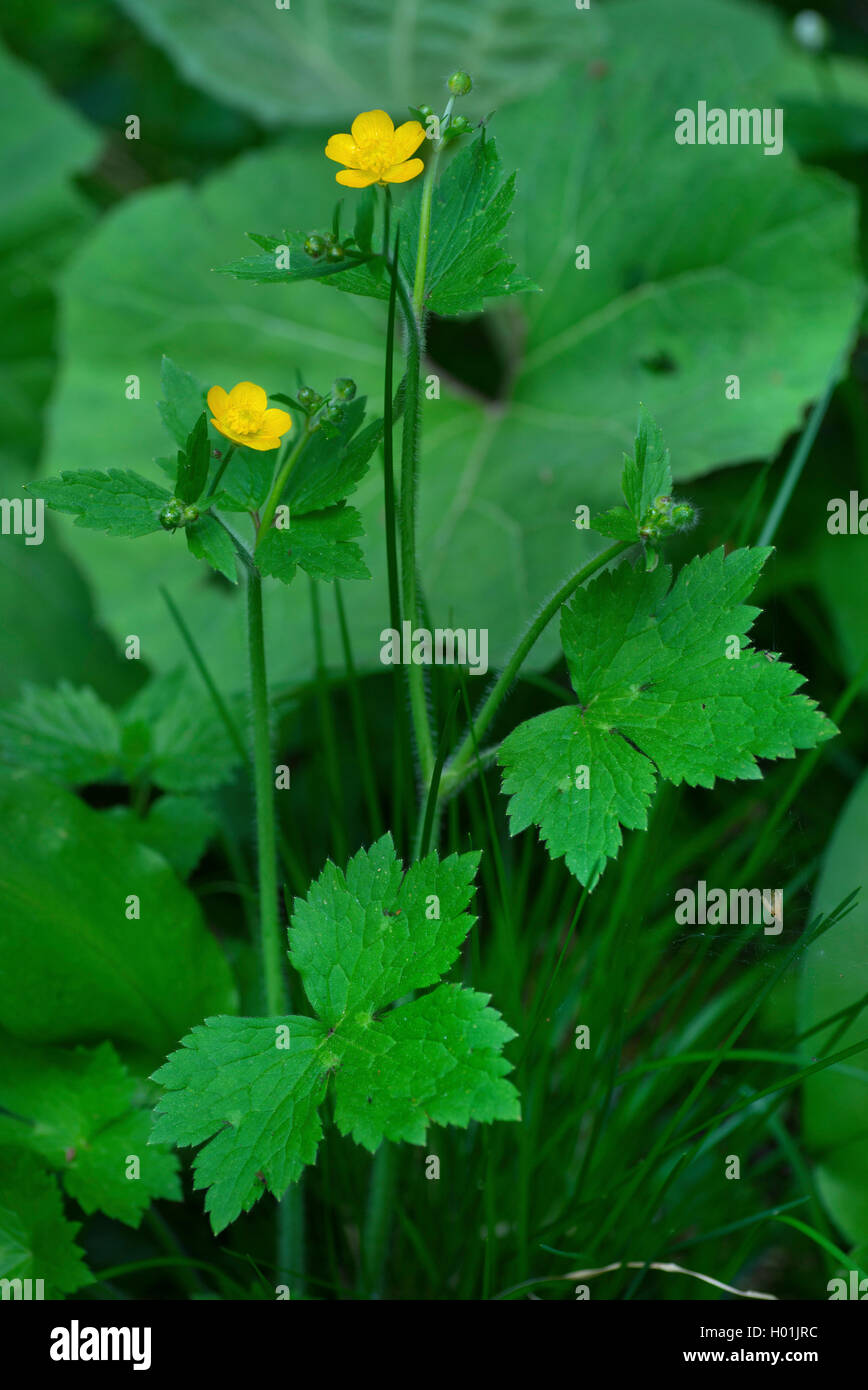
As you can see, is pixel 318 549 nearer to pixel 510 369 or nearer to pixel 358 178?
pixel 358 178

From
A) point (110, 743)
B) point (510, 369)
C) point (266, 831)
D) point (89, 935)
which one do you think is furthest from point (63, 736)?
point (510, 369)

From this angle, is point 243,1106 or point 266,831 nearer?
point 243,1106

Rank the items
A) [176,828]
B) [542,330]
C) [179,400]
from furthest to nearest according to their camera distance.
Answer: [542,330]
[176,828]
[179,400]

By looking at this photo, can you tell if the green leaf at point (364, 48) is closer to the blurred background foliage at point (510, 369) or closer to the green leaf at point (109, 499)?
the blurred background foliage at point (510, 369)

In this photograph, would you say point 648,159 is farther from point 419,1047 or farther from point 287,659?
point 419,1047

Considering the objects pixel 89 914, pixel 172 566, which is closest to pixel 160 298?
pixel 172 566

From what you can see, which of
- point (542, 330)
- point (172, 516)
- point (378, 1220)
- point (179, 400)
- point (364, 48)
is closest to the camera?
point (172, 516)

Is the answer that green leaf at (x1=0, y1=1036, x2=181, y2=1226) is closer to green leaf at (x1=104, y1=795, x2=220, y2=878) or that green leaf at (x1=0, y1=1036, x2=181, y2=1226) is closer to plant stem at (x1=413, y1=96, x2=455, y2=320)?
green leaf at (x1=104, y1=795, x2=220, y2=878)
